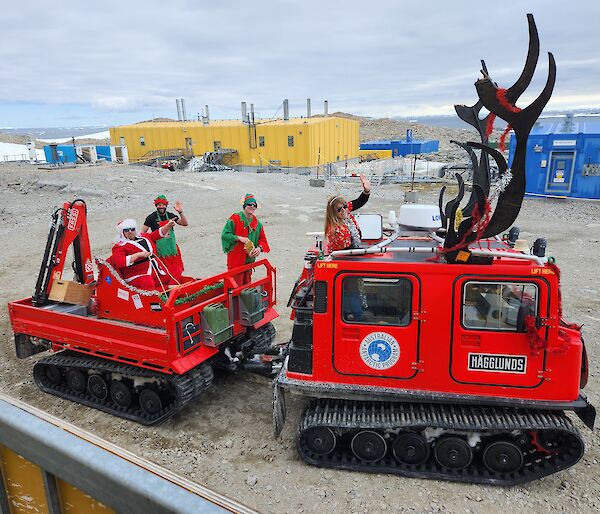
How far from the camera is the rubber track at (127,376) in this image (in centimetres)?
611

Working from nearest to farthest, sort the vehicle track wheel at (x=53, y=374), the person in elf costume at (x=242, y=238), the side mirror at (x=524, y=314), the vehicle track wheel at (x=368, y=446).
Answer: the side mirror at (x=524, y=314), the vehicle track wheel at (x=368, y=446), the vehicle track wheel at (x=53, y=374), the person in elf costume at (x=242, y=238)

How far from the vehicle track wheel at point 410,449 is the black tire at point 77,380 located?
449 cm

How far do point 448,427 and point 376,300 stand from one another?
1518mm

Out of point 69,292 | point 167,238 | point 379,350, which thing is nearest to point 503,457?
point 379,350

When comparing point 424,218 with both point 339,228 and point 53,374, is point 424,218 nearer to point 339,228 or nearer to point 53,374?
point 339,228

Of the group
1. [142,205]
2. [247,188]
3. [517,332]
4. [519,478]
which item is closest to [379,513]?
[519,478]

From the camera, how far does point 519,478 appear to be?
16.9 ft

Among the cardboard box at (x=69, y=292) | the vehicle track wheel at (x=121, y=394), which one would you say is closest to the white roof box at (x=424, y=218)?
the vehicle track wheel at (x=121, y=394)

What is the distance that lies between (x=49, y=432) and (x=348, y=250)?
13.8 ft

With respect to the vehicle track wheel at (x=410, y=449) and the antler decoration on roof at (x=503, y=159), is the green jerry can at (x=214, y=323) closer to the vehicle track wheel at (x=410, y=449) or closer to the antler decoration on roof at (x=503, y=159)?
the vehicle track wheel at (x=410, y=449)

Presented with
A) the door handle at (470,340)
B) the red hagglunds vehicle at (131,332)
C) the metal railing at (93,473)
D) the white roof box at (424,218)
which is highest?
the metal railing at (93,473)

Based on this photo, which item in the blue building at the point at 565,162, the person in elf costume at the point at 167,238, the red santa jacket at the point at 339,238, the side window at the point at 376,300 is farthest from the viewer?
the blue building at the point at 565,162

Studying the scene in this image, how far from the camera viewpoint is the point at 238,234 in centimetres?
764

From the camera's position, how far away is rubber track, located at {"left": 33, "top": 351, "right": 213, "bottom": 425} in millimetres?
6113
